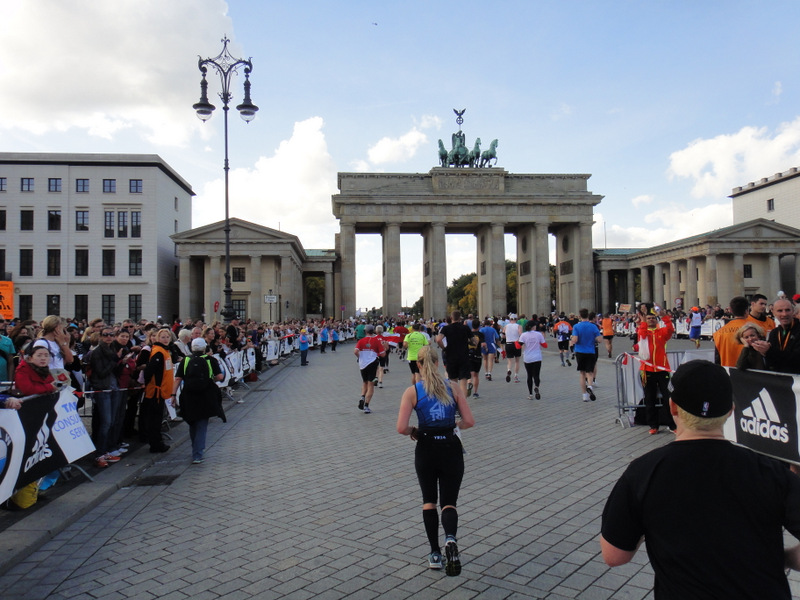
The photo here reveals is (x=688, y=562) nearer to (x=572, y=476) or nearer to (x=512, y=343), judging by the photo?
(x=572, y=476)

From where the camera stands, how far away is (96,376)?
8977 millimetres

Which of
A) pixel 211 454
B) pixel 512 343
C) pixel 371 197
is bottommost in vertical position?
pixel 211 454

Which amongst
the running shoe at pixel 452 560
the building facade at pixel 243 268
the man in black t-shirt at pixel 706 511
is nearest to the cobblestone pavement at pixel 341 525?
the running shoe at pixel 452 560

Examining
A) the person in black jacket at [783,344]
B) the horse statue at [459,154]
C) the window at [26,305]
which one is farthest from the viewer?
the horse statue at [459,154]

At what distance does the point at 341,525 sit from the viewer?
5.95m

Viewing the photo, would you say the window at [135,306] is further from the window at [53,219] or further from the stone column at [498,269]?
the stone column at [498,269]

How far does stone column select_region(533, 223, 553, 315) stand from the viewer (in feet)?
215

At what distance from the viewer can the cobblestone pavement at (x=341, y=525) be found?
4625 millimetres

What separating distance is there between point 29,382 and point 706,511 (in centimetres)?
722

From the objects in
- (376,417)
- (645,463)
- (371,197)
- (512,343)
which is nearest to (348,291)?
(371,197)

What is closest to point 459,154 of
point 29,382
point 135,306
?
point 135,306

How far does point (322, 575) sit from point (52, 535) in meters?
3.02

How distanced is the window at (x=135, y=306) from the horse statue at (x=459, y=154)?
3640 cm

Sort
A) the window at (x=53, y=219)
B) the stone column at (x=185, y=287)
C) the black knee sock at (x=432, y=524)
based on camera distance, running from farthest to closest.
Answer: the stone column at (x=185, y=287)
the window at (x=53, y=219)
the black knee sock at (x=432, y=524)
